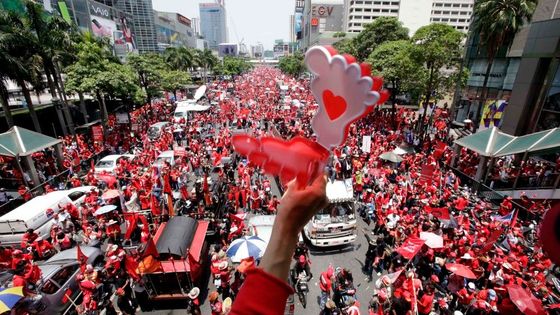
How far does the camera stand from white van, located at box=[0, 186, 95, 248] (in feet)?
34.9

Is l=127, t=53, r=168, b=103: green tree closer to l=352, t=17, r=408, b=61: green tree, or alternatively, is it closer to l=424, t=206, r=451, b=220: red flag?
l=352, t=17, r=408, b=61: green tree

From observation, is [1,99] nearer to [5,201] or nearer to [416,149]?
[5,201]

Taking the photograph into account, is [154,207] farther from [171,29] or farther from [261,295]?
[171,29]

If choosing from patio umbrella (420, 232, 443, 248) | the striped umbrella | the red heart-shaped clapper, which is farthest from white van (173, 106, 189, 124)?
the red heart-shaped clapper

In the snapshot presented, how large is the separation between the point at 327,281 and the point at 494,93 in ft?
106

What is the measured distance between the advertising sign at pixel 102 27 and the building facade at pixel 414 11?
82.0 m

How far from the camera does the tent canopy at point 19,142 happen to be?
1468 cm

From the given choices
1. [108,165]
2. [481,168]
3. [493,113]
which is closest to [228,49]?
[493,113]

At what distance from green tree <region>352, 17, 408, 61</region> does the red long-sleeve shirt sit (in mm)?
44532

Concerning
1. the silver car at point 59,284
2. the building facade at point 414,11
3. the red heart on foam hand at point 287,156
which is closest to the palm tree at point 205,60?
the building facade at point 414,11

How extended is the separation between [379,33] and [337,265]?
131 ft

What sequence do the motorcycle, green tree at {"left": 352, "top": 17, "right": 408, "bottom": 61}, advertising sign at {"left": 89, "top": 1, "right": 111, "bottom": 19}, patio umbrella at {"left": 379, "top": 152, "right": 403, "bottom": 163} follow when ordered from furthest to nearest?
1. advertising sign at {"left": 89, "top": 1, "right": 111, "bottom": 19}
2. green tree at {"left": 352, "top": 17, "right": 408, "bottom": 61}
3. patio umbrella at {"left": 379, "top": 152, "right": 403, "bottom": 163}
4. the motorcycle

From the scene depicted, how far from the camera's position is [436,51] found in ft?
75.0

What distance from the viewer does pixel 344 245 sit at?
1177 cm
